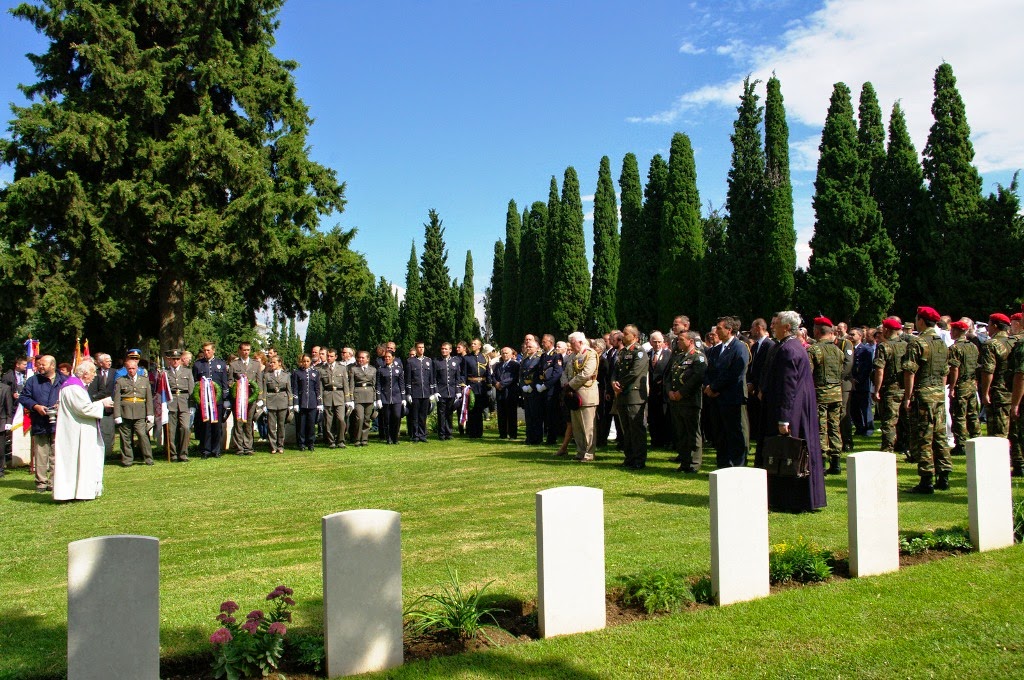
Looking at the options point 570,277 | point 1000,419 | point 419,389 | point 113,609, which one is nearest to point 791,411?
point 1000,419

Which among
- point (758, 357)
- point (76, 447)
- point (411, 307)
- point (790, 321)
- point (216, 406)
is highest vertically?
point (411, 307)

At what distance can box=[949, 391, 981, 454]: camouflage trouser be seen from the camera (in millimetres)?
11211

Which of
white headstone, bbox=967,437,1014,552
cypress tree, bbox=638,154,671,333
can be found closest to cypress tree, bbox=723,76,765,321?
cypress tree, bbox=638,154,671,333

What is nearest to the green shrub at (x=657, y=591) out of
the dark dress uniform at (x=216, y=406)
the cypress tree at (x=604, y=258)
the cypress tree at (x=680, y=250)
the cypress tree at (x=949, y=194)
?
the dark dress uniform at (x=216, y=406)

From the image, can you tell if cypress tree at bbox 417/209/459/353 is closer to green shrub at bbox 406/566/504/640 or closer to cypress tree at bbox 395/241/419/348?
cypress tree at bbox 395/241/419/348

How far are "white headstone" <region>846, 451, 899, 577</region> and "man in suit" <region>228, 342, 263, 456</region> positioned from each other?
12.5 metres

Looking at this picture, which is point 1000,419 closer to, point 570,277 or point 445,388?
point 445,388

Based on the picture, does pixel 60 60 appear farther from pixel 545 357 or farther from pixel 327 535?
pixel 327 535

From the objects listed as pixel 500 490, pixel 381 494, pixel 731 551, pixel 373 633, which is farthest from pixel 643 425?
pixel 373 633

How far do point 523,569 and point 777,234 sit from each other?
30279 mm

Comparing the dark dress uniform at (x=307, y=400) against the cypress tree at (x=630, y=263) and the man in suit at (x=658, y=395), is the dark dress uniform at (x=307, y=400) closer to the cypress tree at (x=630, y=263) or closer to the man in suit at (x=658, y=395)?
the man in suit at (x=658, y=395)

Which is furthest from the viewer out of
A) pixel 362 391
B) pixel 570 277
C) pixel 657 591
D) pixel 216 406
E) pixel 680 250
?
pixel 570 277

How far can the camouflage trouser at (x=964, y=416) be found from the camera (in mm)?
11211

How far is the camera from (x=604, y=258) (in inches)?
1802
